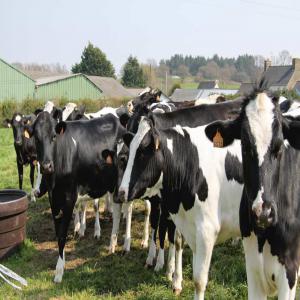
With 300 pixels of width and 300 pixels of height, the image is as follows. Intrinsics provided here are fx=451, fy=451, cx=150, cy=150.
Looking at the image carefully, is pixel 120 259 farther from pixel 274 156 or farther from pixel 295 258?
pixel 274 156

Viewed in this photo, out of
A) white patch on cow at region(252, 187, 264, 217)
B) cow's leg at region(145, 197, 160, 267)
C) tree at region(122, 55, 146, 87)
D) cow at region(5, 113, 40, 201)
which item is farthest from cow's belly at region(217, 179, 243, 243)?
tree at region(122, 55, 146, 87)

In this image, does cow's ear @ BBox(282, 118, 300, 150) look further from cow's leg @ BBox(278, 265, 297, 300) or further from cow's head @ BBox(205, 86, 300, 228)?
cow's leg @ BBox(278, 265, 297, 300)

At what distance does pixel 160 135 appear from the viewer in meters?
4.51

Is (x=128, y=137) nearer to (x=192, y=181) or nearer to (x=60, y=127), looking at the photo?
(x=192, y=181)

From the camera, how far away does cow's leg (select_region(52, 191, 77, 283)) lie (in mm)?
5746

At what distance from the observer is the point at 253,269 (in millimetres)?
3389

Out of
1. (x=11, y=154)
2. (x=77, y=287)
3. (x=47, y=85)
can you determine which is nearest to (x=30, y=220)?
(x=77, y=287)

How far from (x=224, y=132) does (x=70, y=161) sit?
3392 mm

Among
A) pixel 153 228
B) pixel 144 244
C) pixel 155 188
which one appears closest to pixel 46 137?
pixel 153 228

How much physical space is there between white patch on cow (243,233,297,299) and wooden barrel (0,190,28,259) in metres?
3.89

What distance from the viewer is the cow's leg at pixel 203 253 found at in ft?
14.6

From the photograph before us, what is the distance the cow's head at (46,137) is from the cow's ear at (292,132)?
3579mm

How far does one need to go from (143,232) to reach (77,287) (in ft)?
6.58

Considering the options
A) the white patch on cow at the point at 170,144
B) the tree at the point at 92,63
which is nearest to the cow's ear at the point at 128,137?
the white patch on cow at the point at 170,144
